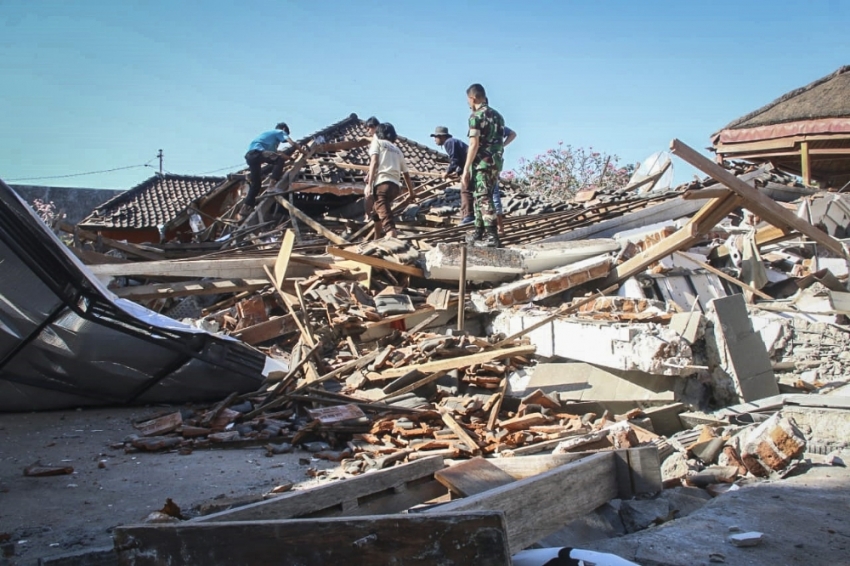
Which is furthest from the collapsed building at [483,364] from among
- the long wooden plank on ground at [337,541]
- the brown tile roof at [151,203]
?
the brown tile roof at [151,203]

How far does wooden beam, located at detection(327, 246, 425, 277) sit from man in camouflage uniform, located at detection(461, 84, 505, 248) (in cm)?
79

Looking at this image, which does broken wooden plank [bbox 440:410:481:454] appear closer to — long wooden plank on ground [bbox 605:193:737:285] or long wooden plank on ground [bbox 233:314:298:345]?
long wooden plank on ground [bbox 233:314:298:345]

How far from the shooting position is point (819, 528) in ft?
10.2

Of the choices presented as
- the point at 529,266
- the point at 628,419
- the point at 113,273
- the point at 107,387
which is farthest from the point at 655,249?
the point at 113,273

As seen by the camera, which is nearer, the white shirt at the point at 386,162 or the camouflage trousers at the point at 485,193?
the camouflage trousers at the point at 485,193

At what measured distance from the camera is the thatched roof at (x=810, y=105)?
46.2 ft

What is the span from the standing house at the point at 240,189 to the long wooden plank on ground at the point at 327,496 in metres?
10.7

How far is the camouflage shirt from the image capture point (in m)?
7.81

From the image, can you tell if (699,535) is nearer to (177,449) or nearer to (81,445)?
(177,449)

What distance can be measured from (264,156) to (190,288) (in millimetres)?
5732

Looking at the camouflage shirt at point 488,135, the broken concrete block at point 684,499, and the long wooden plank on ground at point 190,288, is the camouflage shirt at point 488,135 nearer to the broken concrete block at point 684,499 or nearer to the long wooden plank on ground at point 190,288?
the long wooden plank on ground at point 190,288

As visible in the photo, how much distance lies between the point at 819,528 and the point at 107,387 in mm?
5658

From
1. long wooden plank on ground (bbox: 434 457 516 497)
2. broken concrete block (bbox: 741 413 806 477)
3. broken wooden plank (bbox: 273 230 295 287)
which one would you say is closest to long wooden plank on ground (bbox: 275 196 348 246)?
broken wooden plank (bbox: 273 230 295 287)

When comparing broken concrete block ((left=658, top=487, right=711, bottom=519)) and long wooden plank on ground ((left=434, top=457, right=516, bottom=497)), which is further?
broken concrete block ((left=658, top=487, right=711, bottom=519))
